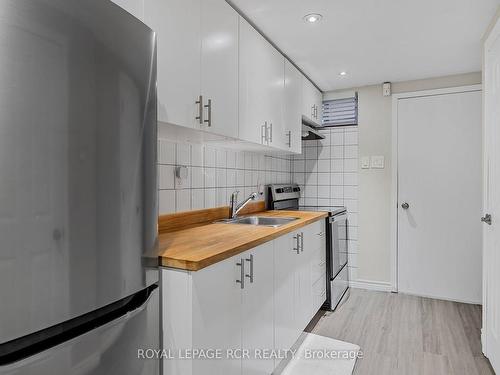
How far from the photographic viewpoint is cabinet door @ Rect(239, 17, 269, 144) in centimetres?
201

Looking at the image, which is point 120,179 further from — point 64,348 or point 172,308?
point 172,308

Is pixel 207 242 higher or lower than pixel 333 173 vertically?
lower

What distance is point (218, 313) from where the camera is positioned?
130 cm

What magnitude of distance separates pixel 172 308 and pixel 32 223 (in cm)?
64

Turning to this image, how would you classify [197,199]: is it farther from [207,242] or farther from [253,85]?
[253,85]

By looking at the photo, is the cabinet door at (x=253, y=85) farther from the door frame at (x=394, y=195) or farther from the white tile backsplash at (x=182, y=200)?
the door frame at (x=394, y=195)

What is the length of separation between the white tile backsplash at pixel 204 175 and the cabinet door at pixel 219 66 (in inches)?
14.1

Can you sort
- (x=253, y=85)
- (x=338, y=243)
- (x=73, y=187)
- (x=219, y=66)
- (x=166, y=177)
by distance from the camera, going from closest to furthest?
(x=73, y=187)
(x=219, y=66)
(x=166, y=177)
(x=253, y=85)
(x=338, y=243)

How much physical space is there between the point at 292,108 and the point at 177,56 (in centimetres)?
153

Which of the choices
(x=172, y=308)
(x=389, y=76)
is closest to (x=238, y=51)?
(x=172, y=308)

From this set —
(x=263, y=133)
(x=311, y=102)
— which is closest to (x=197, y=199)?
(x=263, y=133)

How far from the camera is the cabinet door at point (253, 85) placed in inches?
79.0

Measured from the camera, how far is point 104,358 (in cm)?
87

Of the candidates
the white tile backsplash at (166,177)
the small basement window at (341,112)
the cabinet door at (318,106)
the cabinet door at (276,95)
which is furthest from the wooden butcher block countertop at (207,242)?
the small basement window at (341,112)
